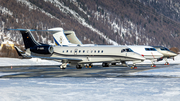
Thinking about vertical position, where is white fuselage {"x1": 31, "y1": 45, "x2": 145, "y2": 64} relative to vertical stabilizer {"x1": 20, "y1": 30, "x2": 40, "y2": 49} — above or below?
below

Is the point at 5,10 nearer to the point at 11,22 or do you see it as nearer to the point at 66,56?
the point at 11,22

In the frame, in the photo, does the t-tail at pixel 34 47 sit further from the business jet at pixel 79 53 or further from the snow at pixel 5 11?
the snow at pixel 5 11

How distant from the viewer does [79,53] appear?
39.7 m

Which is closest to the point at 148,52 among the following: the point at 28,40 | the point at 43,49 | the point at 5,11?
the point at 43,49

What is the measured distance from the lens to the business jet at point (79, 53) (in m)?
37.7

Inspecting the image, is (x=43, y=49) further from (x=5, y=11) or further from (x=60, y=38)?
(x=5, y=11)

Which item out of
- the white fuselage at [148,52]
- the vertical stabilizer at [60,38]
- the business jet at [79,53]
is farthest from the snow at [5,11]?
the white fuselage at [148,52]

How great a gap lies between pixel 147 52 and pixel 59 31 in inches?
633

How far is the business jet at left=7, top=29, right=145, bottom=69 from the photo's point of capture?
124 feet

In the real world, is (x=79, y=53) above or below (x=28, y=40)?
below

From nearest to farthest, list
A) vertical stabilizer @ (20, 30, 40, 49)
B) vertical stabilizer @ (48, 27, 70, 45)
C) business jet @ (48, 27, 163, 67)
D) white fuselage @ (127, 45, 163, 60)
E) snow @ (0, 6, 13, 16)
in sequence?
1. white fuselage @ (127, 45, 163, 60)
2. business jet @ (48, 27, 163, 67)
3. vertical stabilizer @ (20, 30, 40, 49)
4. vertical stabilizer @ (48, 27, 70, 45)
5. snow @ (0, 6, 13, 16)

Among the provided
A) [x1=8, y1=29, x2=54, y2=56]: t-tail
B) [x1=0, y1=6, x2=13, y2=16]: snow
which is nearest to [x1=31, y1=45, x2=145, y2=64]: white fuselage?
[x1=8, y1=29, x2=54, y2=56]: t-tail

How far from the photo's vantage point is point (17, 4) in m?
195

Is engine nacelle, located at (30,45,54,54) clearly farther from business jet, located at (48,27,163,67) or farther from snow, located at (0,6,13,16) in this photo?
snow, located at (0,6,13,16)
